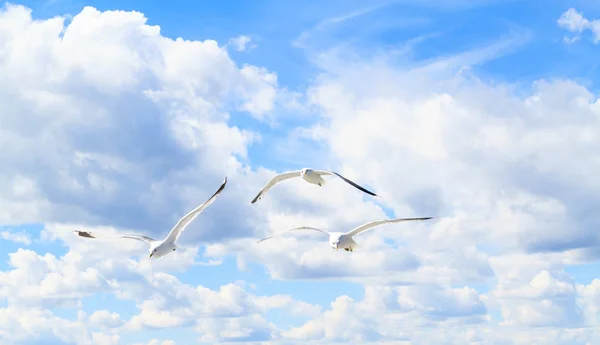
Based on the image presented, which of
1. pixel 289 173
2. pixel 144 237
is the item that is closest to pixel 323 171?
pixel 289 173

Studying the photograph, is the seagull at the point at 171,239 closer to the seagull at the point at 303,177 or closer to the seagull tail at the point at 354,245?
the seagull at the point at 303,177

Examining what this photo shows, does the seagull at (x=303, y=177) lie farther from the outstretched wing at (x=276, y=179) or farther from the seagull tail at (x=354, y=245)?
the seagull tail at (x=354, y=245)

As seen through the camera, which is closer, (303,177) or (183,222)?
(183,222)

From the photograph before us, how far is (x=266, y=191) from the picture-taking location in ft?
291

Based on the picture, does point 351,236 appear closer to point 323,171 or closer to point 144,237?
point 323,171

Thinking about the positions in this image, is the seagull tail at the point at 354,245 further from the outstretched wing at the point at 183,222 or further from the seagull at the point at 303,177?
the outstretched wing at the point at 183,222

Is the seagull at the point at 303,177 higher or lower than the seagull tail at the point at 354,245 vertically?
higher

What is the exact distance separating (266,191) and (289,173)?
334 centimetres

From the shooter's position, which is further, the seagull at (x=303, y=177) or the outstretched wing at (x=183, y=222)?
the seagull at (x=303, y=177)

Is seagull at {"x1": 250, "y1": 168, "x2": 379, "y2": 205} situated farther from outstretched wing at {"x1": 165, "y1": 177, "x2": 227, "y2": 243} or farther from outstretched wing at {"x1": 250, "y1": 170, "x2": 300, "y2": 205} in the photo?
outstretched wing at {"x1": 165, "y1": 177, "x2": 227, "y2": 243}

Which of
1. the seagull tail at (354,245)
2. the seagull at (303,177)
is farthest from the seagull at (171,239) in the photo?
the seagull tail at (354,245)

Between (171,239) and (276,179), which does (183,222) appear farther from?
(276,179)

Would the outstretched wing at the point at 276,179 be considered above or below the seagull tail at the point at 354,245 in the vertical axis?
above

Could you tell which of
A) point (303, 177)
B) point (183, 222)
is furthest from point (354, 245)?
point (183, 222)
